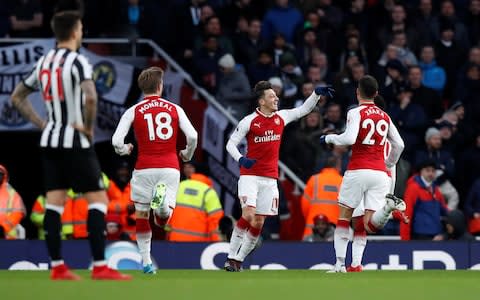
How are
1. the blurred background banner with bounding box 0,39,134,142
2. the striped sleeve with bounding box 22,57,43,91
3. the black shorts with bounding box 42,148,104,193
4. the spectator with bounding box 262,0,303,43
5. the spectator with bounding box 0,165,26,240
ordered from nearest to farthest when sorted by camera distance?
the black shorts with bounding box 42,148,104,193 → the striped sleeve with bounding box 22,57,43,91 → the spectator with bounding box 0,165,26,240 → the blurred background banner with bounding box 0,39,134,142 → the spectator with bounding box 262,0,303,43

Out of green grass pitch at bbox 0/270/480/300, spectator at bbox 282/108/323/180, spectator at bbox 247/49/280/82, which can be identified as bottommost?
green grass pitch at bbox 0/270/480/300

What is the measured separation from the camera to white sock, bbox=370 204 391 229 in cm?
1554

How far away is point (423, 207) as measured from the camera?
66.3 feet

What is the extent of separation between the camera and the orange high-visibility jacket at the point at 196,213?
1911cm

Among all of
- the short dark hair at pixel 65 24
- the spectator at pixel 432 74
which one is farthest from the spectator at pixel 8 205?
the spectator at pixel 432 74

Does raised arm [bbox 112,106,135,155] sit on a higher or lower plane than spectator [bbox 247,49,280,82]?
lower

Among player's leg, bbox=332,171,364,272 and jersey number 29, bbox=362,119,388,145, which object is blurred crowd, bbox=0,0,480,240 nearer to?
player's leg, bbox=332,171,364,272

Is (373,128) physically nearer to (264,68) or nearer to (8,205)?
(8,205)

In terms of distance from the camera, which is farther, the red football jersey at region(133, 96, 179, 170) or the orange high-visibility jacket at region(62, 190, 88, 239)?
the orange high-visibility jacket at region(62, 190, 88, 239)

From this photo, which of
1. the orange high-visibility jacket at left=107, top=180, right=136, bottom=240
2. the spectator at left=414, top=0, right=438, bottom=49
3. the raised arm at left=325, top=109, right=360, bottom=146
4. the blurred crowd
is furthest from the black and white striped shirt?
the spectator at left=414, top=0, right=438, bottom=49

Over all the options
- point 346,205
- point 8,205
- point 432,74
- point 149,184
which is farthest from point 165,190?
point 432,74

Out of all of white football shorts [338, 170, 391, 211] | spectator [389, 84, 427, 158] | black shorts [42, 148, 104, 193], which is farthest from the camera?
spectator [389, 84, 427, 158]

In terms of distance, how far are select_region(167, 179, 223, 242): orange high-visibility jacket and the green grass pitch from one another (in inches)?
163

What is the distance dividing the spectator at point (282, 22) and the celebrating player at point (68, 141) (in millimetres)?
11994
